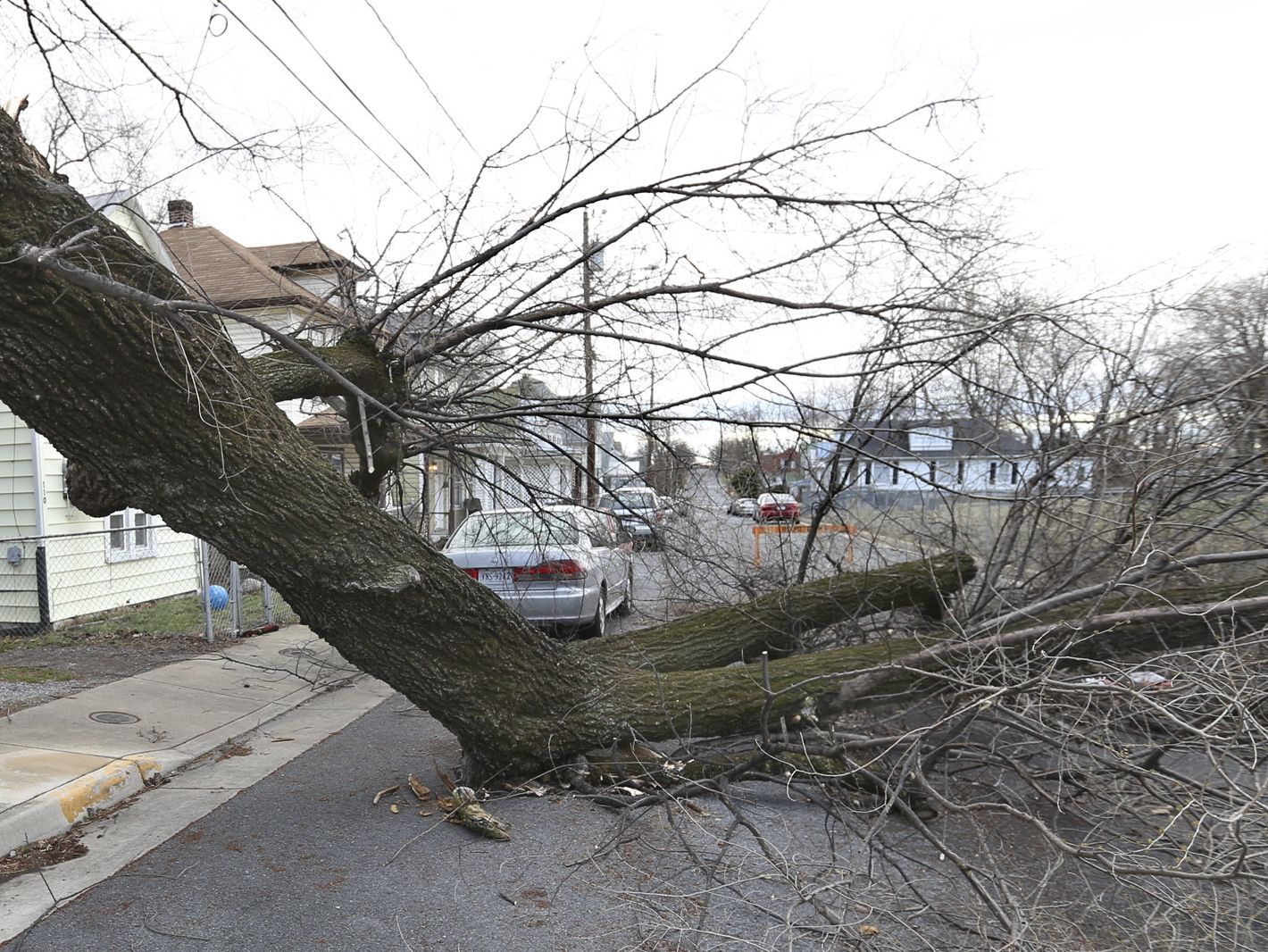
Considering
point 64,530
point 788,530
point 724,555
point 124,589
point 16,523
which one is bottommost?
point 124,589

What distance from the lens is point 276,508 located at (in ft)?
12.0

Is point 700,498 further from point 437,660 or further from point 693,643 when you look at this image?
point 437,660

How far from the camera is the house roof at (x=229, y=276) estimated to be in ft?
21.3

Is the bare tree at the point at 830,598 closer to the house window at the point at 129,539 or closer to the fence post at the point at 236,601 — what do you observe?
the fence post at the point at 236,601

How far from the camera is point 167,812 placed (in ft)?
14.6

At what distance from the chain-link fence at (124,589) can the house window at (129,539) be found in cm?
1

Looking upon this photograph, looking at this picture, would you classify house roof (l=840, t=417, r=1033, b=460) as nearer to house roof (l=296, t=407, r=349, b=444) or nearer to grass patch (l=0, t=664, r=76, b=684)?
house roof (l=296, t=407, r=349, b=444)

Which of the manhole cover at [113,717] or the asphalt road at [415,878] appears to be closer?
the asphalt road at [415,878]

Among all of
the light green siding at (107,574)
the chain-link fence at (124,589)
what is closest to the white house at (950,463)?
the chain-link fence at (124,589)

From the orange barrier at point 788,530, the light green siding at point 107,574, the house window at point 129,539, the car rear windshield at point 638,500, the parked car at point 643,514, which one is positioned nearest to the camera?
the parked car at point 643,514

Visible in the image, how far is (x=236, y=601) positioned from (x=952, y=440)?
24.5 ft

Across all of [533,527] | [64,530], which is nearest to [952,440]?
[533,527]

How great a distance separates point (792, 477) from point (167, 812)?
4.00 m

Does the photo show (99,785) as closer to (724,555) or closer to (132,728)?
(132,728)
